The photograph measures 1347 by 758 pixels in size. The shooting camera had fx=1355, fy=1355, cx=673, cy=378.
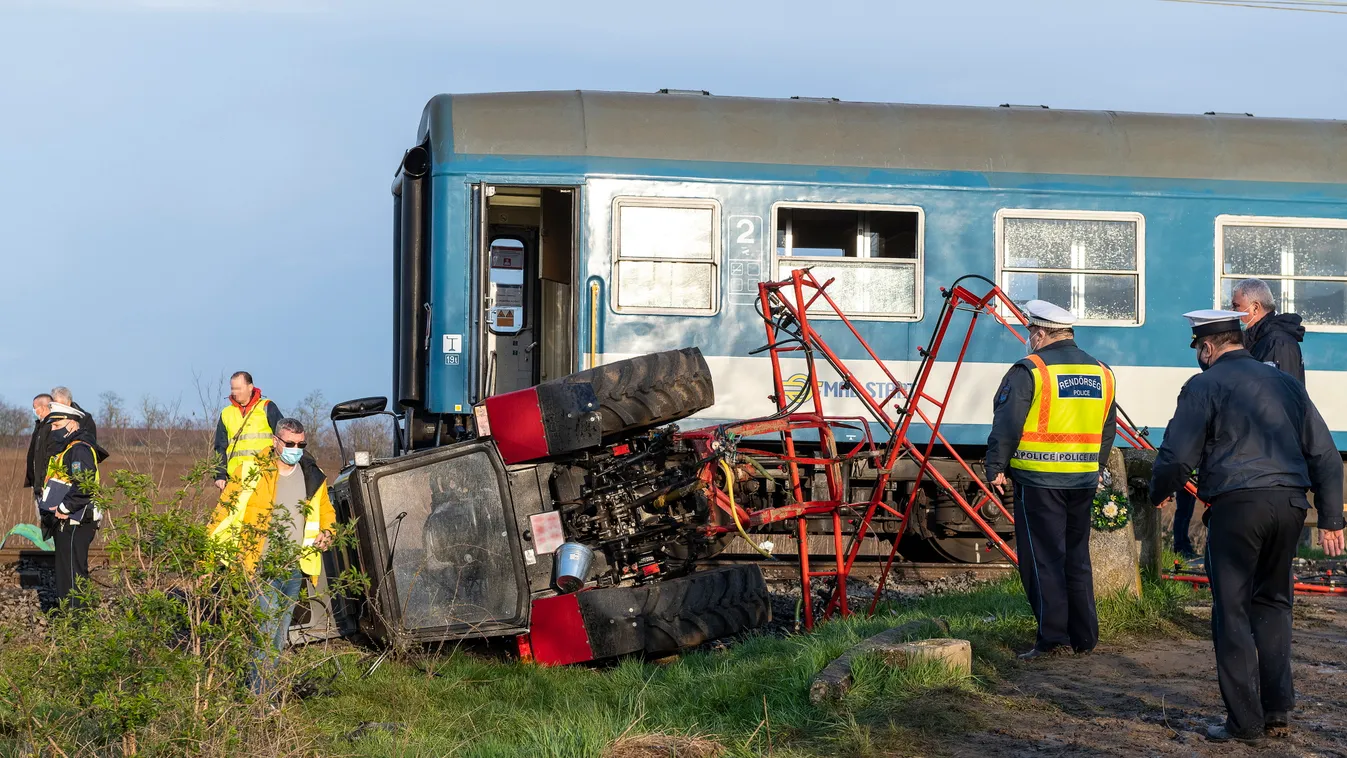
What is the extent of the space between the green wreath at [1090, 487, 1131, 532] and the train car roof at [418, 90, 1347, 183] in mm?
3906

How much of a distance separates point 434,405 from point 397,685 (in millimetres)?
3441

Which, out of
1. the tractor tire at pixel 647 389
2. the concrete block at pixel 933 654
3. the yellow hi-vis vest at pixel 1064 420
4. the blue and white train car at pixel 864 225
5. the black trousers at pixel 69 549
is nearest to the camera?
the concrete block at pixel 933 654

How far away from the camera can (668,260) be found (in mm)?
10141

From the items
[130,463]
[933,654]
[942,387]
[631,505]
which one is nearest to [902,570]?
[942,387]

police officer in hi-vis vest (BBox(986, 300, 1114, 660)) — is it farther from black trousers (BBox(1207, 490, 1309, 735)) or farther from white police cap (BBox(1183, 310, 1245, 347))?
black trousers (BBox(1207, 490, 1309, 735))

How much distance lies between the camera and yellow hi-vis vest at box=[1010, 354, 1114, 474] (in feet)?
20.9

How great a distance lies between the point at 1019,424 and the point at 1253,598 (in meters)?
1.56

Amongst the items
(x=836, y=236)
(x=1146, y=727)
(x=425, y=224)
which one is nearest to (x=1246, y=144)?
(x=836, y=236)

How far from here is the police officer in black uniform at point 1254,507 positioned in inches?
193

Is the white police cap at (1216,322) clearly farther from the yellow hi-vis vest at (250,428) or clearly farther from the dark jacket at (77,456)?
the dark jacket at (77,456)

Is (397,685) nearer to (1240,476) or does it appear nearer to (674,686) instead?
(674,686)

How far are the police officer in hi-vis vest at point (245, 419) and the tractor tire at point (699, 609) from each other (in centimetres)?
297

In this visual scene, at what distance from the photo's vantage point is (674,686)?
6.30 m

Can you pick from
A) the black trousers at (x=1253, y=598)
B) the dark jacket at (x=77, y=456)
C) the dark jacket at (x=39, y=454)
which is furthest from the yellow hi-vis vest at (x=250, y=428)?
the black trousers at (x=1253, y=598)
